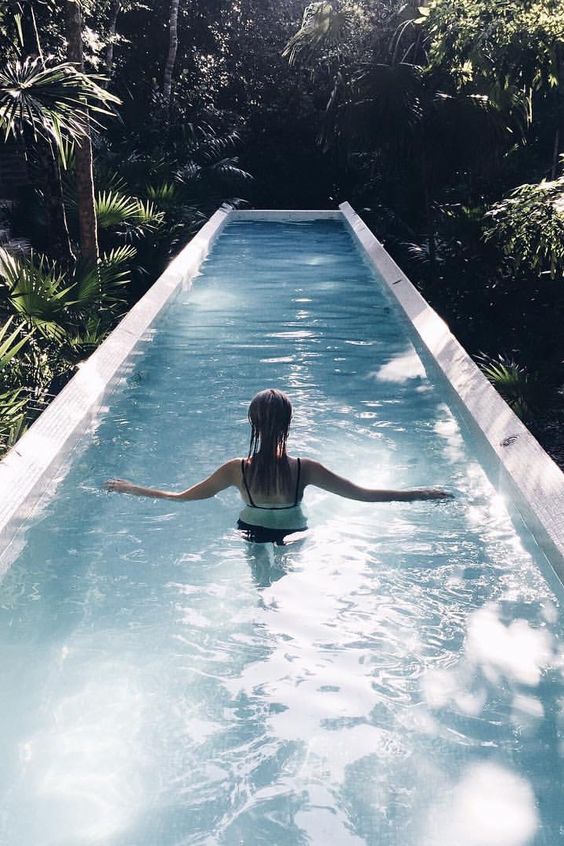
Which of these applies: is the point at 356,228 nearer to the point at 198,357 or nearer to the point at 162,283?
the point at 162,283

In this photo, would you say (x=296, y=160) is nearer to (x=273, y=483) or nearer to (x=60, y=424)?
(x=60, y=424)

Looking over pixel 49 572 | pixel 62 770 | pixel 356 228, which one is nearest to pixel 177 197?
pixel 356 228

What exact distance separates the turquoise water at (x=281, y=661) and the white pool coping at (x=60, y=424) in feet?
0.57

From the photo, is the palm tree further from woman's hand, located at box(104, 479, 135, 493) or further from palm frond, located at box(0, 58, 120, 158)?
woman's hand, located at box(104, 479, 135, 493)

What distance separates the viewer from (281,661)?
4246mm

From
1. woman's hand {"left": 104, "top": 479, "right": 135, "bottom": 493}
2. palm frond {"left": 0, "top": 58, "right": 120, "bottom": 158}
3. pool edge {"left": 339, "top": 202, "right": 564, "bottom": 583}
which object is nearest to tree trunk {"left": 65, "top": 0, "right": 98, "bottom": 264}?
palm frond {"left": 0, "top": 58, "right": 120, "bottom": 158}

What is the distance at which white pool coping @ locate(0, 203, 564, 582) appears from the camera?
4992mm

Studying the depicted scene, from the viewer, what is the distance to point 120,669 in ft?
13.7

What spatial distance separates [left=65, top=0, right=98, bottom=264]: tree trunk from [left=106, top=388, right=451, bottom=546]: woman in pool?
5.61 metres

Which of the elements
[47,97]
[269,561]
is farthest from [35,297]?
[269,561]

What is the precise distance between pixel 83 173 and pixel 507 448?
6.63 m

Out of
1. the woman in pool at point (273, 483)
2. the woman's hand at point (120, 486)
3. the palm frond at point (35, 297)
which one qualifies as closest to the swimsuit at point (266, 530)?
the woman in pool at point (273, 483)

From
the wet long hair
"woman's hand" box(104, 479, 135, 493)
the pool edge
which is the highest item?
the wet long hair

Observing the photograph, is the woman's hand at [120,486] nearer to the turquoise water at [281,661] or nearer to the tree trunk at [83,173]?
the turquoise water at [281,661]
